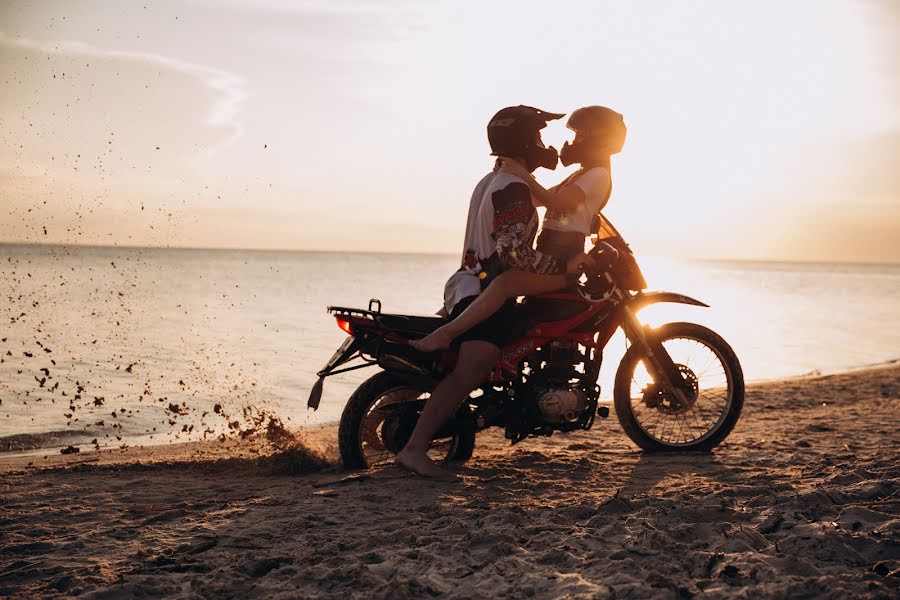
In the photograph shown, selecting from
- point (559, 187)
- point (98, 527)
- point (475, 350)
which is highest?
point (559, 187)

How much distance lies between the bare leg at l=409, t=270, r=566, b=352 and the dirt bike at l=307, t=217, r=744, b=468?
0.58ft

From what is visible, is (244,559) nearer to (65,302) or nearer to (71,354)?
(71,354)

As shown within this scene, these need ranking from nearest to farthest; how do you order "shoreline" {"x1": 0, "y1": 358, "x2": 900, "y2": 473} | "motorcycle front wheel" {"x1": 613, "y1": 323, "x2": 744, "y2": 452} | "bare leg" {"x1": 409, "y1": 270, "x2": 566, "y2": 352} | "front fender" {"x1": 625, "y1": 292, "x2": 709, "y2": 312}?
"bare leg" {"x1": 409, "y1": 270, "x2": 566, "y2": 352} < "front fender" {"x1": 625, "y1": 292, "x2": 709, "y2": 312} < "motorcycle front wheel" {"x1": 613, "y1": 323, "x2": 744, "y2": 452} < "shoreline" {"x1": 0, "y1": 358, "x2": 900, "y2": 473}

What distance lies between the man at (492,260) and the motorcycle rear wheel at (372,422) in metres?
0.22

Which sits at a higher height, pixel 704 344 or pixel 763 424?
pixel 704 344

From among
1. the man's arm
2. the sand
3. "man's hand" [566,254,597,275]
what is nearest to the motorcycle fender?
the sand

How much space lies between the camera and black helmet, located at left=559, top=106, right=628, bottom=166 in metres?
5.18

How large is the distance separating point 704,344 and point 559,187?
64.3 inches

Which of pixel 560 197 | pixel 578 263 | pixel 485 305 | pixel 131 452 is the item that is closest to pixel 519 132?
pixel 560 197

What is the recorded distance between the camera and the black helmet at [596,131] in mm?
5176

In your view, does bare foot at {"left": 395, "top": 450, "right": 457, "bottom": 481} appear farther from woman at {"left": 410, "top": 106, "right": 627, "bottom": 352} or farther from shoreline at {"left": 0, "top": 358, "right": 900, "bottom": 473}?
shoreline at {"left": 0, "top": 358, "right": 900, "bottom": 473}

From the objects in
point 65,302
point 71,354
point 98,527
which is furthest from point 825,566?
point 65,302

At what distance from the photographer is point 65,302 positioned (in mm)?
29000

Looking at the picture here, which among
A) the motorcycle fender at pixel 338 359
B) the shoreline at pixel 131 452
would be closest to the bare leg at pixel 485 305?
the motorcycle fender at pixel 338 359
